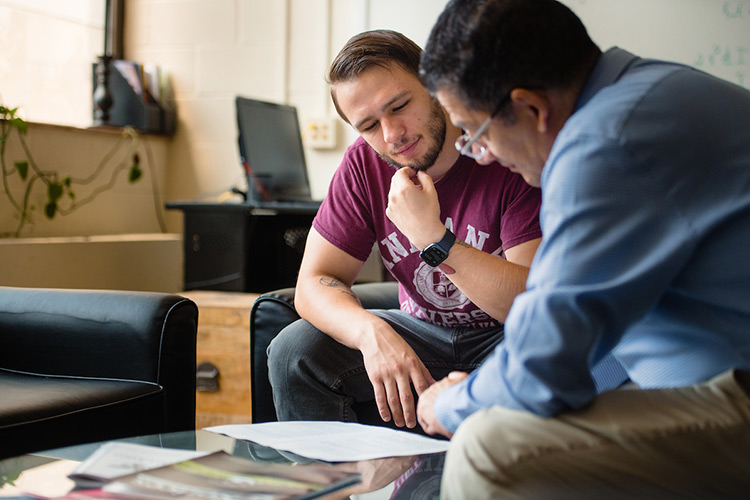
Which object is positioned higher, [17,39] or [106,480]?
[17,39]

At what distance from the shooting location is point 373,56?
1.46m

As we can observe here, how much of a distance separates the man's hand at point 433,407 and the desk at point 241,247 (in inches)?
62.8

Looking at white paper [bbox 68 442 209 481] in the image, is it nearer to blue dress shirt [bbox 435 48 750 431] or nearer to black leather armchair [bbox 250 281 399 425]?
blue dress shirt [bbox 435 48 750 431]

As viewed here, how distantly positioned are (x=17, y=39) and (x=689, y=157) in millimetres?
2524

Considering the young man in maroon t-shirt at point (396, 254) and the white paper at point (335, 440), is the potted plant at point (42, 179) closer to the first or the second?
the young man in maroon t-shirt at point (396, 254)

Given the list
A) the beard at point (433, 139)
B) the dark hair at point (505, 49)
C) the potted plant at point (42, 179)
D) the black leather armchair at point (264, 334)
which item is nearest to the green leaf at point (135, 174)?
the potted plant at point (42, 179)

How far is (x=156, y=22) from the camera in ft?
10.1

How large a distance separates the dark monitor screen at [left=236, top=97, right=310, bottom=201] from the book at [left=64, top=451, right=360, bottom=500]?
66.1 inches

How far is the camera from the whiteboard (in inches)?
98.4

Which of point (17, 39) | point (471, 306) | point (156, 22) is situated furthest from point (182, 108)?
point (471, 306)

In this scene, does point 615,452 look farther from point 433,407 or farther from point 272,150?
point 272,150

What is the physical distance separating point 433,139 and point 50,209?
1.60m

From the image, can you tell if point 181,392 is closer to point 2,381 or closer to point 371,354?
point 2,381

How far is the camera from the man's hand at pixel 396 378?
1.27 meters
